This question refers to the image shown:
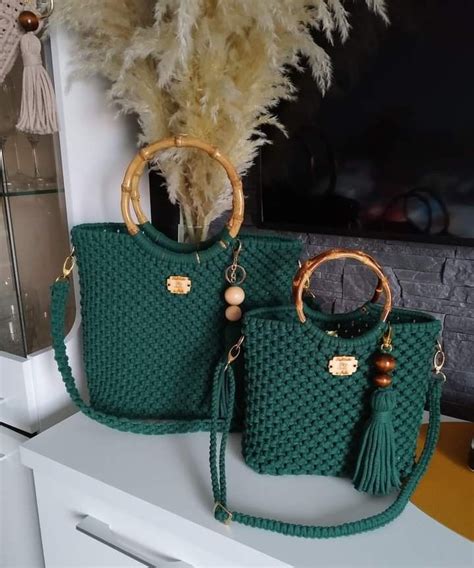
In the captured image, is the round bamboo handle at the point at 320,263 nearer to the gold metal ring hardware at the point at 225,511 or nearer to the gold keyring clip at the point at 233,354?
the gold keyring clip at the point at 233,354

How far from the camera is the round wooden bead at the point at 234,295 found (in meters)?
0.62

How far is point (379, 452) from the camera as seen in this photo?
1.76 feet

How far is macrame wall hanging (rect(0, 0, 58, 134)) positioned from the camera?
64 cm

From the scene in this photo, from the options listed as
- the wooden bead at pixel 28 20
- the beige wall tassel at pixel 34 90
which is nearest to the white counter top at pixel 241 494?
the beige wall tassel at pixel 34 90

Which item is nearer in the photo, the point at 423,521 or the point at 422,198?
the point at 423,521

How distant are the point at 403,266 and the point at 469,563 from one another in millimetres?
427

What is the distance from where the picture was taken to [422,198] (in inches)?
26.7

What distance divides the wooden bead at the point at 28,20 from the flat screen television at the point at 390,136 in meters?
0.35

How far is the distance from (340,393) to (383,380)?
0.05 metres

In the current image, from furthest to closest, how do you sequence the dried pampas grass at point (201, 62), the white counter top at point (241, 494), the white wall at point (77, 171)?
1. the white wall at point (77, 171)
2. the dried pampas grass at point (201, 62)
3. the white counter top at point (241, 494)

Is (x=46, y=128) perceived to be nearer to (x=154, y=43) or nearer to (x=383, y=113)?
(x=154, y=43)

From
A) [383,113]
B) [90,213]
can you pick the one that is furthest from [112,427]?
[383,113]

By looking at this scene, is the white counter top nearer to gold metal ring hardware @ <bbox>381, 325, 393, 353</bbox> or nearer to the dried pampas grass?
gold metal ring hardware @ <bbox>381, 325, 393, 353</bbox>

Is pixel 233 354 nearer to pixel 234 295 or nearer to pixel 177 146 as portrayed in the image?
pixel 234 295
